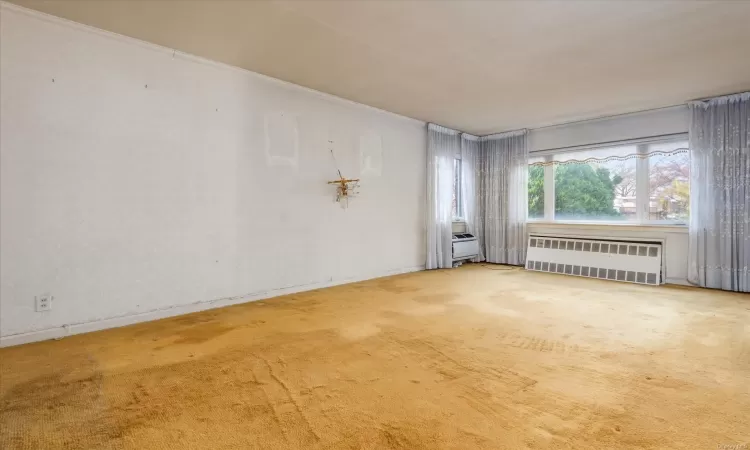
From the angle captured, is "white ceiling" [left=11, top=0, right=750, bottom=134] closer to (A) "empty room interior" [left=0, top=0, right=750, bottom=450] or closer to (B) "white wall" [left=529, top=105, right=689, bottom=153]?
(A) "empty room interior" [left=0, top=0, right=750, bottom=450]

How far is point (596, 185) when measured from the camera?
→ 6.21 m

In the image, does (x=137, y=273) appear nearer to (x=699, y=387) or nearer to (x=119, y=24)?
(x=119, y=24)

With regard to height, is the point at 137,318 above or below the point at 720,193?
below

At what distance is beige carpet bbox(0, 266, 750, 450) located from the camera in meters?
1.68

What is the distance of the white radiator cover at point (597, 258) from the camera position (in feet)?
17.7

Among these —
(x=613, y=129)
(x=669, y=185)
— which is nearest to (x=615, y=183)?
(x=669, y=185)

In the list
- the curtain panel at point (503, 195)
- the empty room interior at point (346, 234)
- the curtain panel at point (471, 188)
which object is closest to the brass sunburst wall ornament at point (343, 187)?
the empty room interior at point (346, 234)

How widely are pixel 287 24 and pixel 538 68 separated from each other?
264 centimetres

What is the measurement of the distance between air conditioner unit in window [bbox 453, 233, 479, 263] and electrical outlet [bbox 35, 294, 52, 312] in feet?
18.2

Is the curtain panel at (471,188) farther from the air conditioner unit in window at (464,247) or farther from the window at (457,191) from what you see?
the air conditioner unit in window at (464,247)

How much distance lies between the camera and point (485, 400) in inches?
78.2

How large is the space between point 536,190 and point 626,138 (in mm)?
1627

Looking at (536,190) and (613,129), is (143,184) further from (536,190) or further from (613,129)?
(613,129)

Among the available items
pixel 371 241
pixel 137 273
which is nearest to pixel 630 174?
pixel 371 241
